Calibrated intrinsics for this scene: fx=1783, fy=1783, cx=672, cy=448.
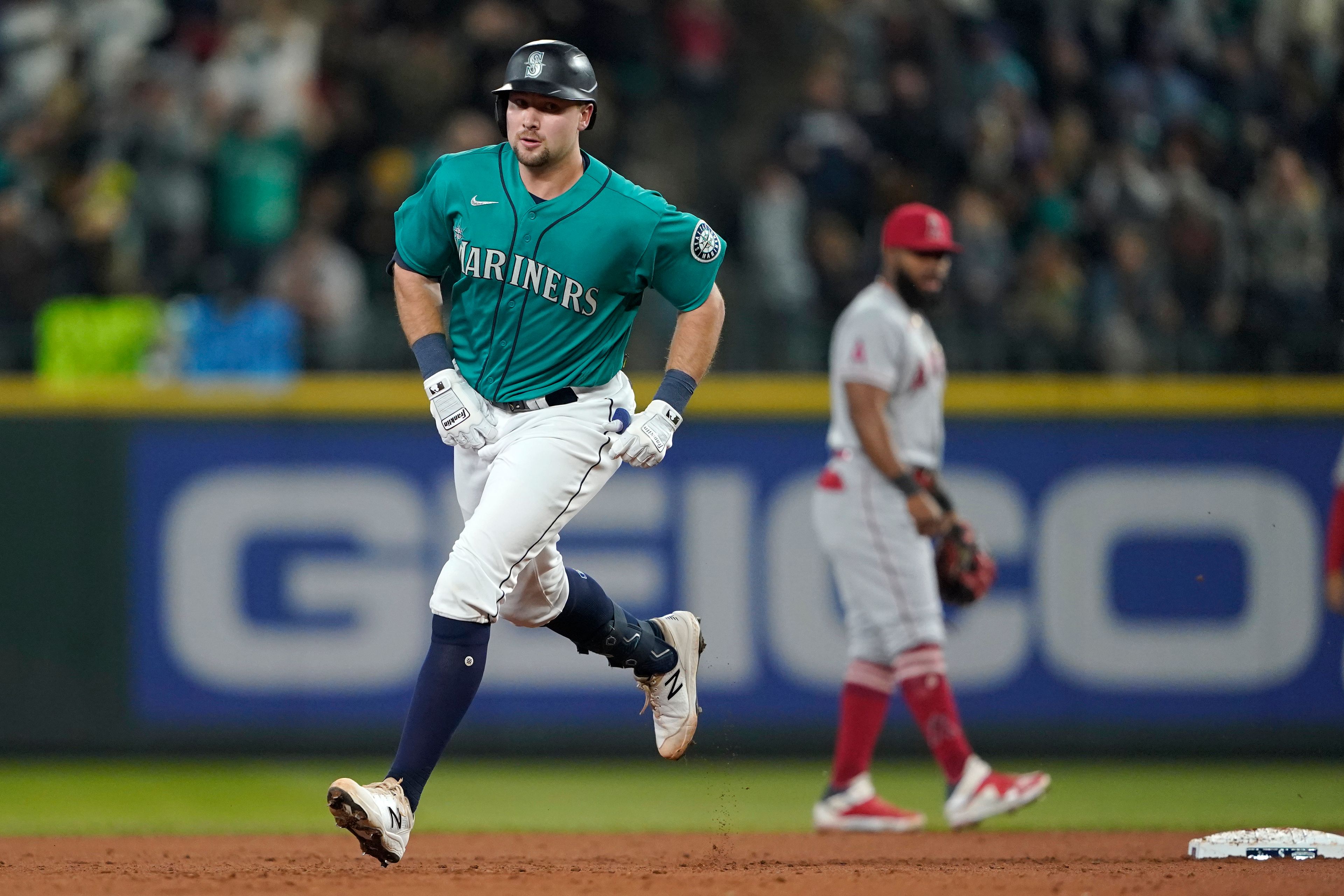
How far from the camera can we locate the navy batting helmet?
5281 mm

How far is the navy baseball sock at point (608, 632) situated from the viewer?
5.89 m

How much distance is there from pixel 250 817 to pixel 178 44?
581cm

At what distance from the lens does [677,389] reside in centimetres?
560

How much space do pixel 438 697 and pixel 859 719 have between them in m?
2.79

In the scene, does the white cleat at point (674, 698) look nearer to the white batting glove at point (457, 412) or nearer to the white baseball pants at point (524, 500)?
the white baseball pants at point (524, 500)

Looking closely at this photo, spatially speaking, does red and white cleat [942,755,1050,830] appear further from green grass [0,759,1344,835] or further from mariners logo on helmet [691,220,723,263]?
mariners logo on helmet [691,220,723,263]

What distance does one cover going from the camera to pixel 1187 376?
993 cm

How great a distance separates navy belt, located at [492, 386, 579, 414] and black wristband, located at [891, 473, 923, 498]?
2.10 m

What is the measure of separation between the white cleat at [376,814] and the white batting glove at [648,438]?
3.88ft

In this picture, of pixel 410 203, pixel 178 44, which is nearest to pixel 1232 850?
pixel 410 203

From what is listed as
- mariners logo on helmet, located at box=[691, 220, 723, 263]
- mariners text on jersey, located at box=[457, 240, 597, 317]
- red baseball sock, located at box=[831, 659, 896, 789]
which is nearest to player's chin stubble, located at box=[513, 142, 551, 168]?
mariners text on jersey, located at box=[457, 240, 597, 317]

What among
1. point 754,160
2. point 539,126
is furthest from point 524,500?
point 754,160

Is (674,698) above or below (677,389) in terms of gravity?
below

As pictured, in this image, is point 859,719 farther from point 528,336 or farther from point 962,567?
point 528,336
